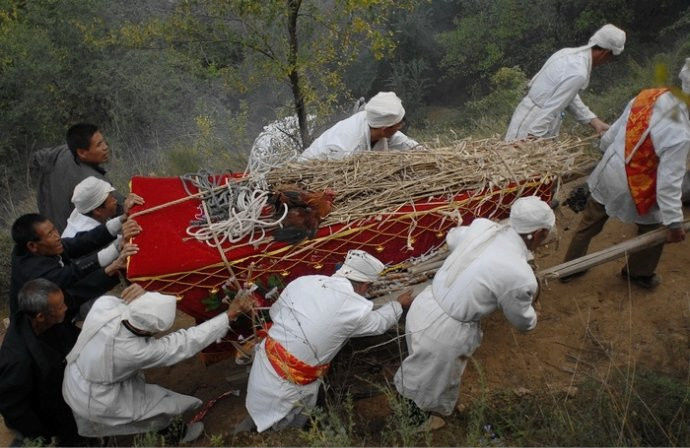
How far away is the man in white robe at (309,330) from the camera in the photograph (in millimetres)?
3158

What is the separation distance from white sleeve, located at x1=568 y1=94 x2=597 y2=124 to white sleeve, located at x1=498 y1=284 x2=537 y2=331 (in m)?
2.26

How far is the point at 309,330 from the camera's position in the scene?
3.14 m

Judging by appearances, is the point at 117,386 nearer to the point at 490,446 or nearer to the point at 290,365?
the point at 290,365

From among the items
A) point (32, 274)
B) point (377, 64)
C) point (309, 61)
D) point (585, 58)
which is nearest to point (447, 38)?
point (377, 64)

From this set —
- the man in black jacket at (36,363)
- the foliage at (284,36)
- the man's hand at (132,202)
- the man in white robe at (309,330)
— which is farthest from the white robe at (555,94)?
the man in black jacket at (36,363)

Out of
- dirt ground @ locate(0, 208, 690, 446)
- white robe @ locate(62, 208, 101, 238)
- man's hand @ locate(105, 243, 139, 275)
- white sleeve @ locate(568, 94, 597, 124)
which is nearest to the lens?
man's hand @ locate(105, 243, 139, 275)

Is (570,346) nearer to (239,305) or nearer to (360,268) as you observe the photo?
(360,268)

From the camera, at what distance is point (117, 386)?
10.8 feet

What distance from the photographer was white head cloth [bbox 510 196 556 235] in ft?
9.89

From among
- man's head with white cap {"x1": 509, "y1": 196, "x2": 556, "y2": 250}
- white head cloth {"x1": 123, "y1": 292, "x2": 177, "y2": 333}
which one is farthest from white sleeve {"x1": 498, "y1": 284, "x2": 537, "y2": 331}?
white head cloth {"x1": 123, "y1": 292, "x2": 177, "y2": 333}

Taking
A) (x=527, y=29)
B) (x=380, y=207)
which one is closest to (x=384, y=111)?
(x=380, y=207)

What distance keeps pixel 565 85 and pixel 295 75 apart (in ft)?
9.74

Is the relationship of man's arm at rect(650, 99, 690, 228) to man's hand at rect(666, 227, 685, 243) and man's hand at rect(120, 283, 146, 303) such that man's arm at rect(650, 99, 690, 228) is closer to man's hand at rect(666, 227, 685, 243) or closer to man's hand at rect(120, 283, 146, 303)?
man's hand at rect(666, 227, 685, 243)

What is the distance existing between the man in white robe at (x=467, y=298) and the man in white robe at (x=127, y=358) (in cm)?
100
